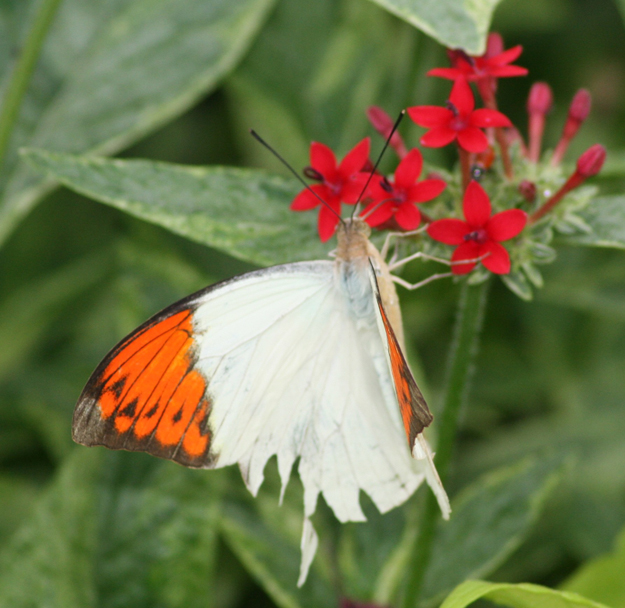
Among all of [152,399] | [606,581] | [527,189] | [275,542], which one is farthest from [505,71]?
[275,542]

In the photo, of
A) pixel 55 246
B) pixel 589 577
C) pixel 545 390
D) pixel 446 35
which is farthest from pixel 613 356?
pixel 55 246

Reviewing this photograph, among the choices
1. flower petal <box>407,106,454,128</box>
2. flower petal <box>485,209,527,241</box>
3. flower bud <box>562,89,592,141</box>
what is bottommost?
flower petal <box>485,209,527,241</box>

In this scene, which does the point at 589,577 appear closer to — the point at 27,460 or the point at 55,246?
the point at 27,460

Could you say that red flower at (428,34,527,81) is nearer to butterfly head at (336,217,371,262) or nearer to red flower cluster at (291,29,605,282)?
red flower cluster at (291,29,605,282)

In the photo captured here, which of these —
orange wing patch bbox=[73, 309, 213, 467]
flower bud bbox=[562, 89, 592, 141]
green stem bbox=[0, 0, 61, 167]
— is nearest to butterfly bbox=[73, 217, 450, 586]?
orange wing patch bbox=[73, 309, 213, 467]

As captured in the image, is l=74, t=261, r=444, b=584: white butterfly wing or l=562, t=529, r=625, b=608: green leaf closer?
l=74, t=261, r=444, b=584: white butterfly wing

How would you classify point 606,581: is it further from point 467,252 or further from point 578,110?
point 578,110
